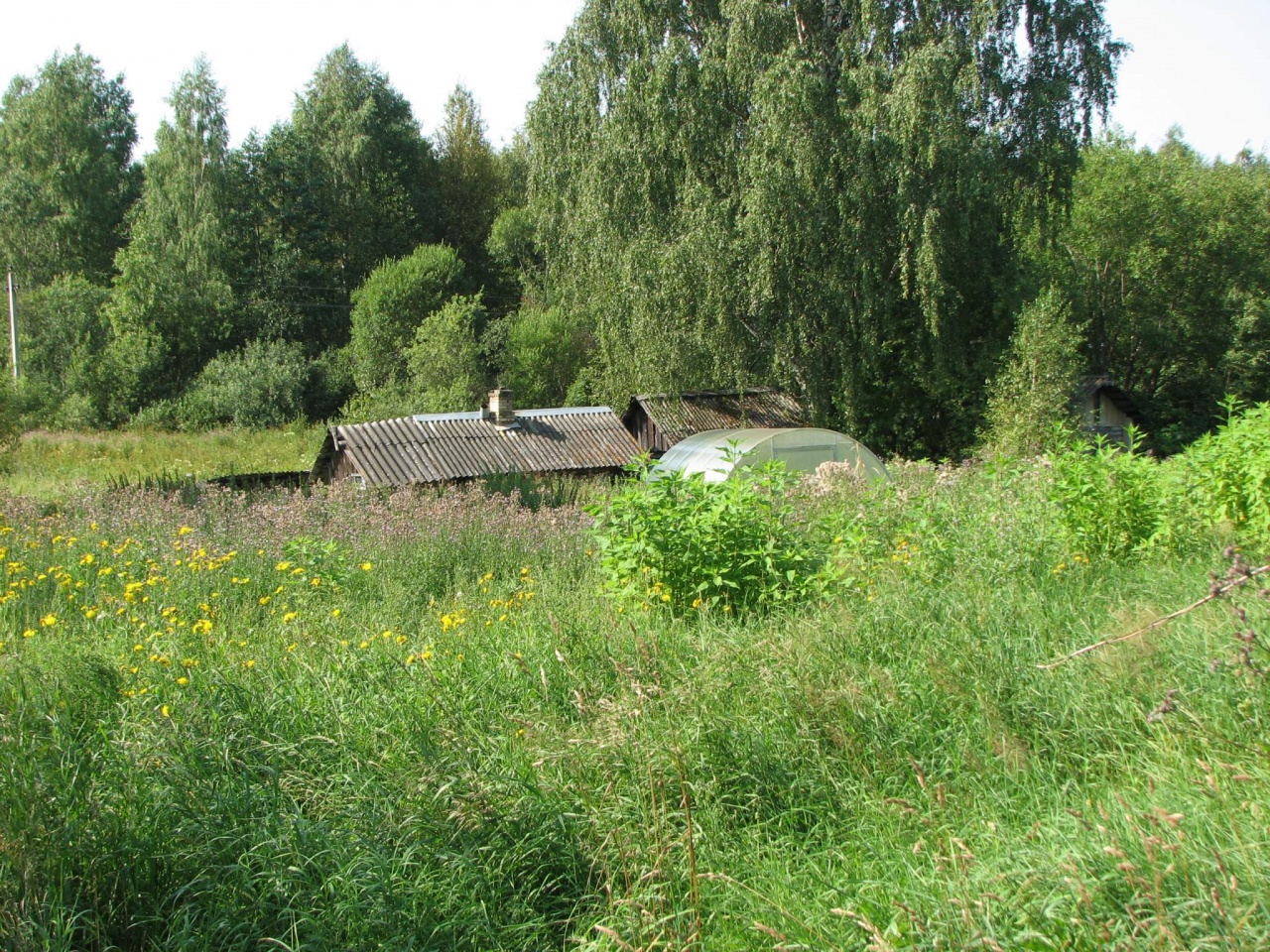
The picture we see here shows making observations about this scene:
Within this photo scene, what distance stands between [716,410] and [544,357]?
13.6 metres

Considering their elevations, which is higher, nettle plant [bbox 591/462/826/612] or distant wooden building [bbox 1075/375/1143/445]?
distant wooden building [bbox 1075/375/1143/445]

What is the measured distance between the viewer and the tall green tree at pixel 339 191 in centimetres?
4344

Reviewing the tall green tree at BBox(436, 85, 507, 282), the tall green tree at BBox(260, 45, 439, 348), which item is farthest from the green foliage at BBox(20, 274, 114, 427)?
the tall green tree at BBox(436, 85, 507, 282)

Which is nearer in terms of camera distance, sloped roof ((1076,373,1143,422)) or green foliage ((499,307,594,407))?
sloped roof ((1076,373,1143,422))

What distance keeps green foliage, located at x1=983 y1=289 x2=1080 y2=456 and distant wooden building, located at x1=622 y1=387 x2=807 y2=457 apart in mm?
4762

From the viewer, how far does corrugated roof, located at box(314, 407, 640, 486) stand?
66.6 feet

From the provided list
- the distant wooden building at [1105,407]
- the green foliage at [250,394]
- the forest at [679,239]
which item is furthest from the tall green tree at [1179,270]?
the green foliage at [250,394]

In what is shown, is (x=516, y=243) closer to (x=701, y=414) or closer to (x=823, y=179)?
(x=701, y=414)

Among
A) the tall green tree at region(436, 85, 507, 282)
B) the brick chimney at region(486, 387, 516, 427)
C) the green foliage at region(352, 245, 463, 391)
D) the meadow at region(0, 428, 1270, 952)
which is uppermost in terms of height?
the tall green tree at region(436, 85, 507, 282)

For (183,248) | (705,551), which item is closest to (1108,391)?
(705,551)

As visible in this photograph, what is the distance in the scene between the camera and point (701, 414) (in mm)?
24516

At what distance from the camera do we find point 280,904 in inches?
118

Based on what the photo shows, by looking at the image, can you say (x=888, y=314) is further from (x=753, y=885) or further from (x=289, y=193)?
(x=289, y=193)

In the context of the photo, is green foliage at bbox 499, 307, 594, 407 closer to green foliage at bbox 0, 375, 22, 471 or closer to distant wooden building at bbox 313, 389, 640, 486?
distant wooden building at bbox 313, 389, 640, 486
